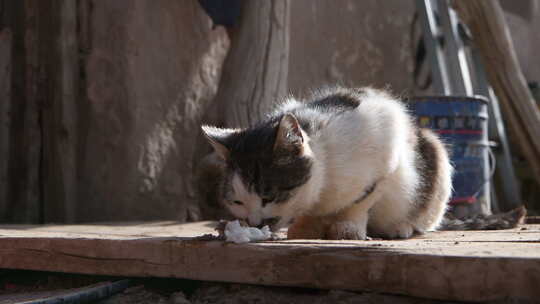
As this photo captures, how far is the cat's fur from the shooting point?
2.54 metres

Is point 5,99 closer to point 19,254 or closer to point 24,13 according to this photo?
point 24,13

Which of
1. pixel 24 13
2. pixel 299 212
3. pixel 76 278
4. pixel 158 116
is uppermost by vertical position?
pixel 24 13

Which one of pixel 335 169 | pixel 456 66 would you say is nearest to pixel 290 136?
pixel 335 169

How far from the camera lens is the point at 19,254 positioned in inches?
109

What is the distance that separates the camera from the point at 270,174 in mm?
2527

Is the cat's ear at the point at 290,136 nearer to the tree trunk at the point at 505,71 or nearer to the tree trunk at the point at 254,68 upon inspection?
the tree trunk at the point at 254,68

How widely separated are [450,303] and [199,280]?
0.99m

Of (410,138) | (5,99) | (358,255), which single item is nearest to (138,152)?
(5,99)

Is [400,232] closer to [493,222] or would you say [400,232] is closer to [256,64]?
[493,222]

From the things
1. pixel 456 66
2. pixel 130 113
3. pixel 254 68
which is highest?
pixel 456 66

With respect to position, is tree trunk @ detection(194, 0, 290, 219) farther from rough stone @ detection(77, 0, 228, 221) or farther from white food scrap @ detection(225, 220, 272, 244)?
white food scrap @ detection(225, 220, 272, 244)

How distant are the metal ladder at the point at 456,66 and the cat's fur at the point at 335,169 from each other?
9.14 feet

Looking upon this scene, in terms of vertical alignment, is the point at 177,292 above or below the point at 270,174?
below

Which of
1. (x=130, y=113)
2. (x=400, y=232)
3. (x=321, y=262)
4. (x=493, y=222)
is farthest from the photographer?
(x=130, y=113)
